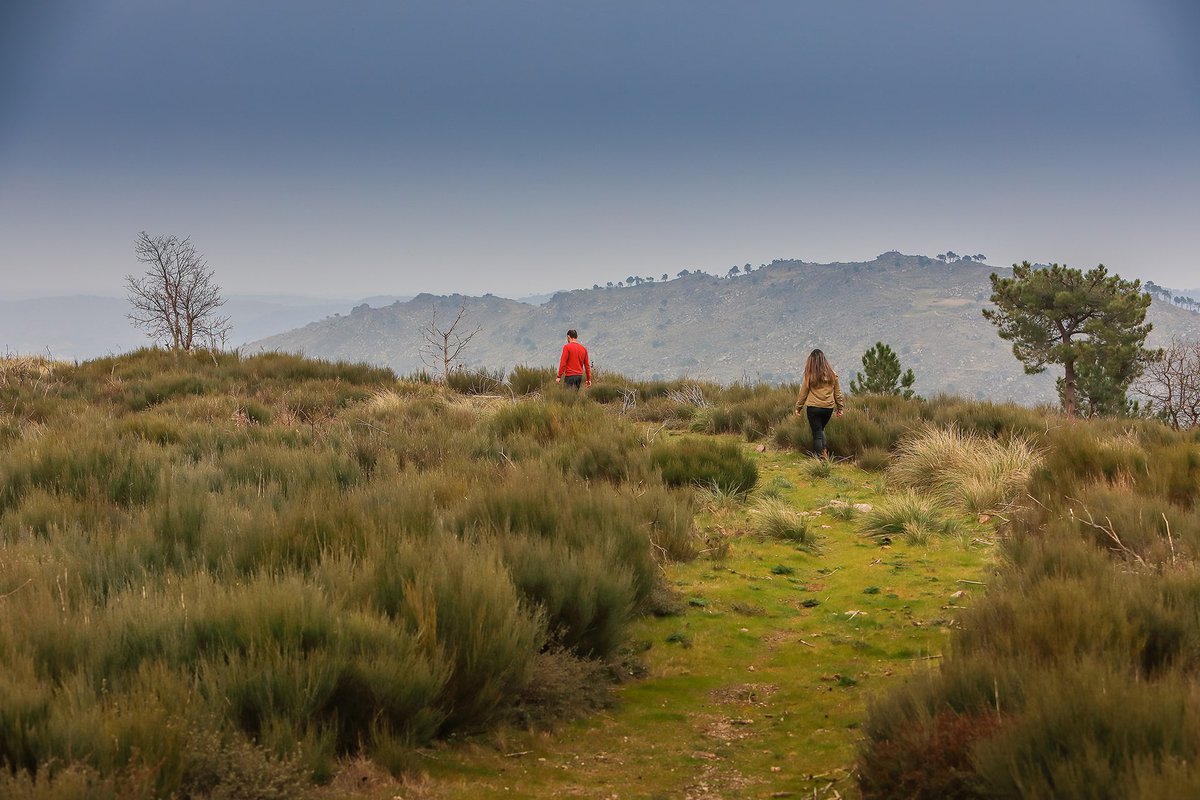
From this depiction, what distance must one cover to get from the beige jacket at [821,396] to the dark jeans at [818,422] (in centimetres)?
11

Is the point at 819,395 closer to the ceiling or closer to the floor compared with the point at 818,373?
closer to the floor

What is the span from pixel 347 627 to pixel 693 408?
1310cm

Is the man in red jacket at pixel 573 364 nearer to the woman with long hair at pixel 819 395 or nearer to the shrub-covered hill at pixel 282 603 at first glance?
the woman with long hair at pixel 819 395

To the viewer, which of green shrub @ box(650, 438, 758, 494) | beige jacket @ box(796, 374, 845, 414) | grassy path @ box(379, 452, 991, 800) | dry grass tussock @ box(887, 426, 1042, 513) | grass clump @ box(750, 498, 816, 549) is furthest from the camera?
beige jacket @ box(796, 374, 845, 414)

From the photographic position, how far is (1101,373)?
4509 cm

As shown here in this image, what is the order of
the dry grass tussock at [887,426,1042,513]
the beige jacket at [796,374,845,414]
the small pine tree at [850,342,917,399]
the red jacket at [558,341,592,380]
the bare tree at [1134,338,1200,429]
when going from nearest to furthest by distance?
the dry grass tussock at [887,426,1042,513] < the beige jacket at [796,374,845,414] < the red jacket at [558,341,592,380] < the bare tree at [1134,338,1200,429] < the small pine tree at [850,342,917,399]

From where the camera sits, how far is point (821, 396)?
12.1 meters

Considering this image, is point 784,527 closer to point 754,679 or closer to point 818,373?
point 754,679

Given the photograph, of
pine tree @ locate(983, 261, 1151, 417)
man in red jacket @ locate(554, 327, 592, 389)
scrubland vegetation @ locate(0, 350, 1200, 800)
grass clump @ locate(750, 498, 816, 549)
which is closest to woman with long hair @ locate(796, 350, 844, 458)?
scrubland vegetation @ locate(0, 350, 1200, 800)

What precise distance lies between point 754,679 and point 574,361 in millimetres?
13658

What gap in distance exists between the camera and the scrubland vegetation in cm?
274

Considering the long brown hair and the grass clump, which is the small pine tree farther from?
the grass clump

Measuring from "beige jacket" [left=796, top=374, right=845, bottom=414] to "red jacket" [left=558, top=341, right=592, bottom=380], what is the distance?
6.52m

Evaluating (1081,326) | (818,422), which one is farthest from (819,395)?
(1081,326)
